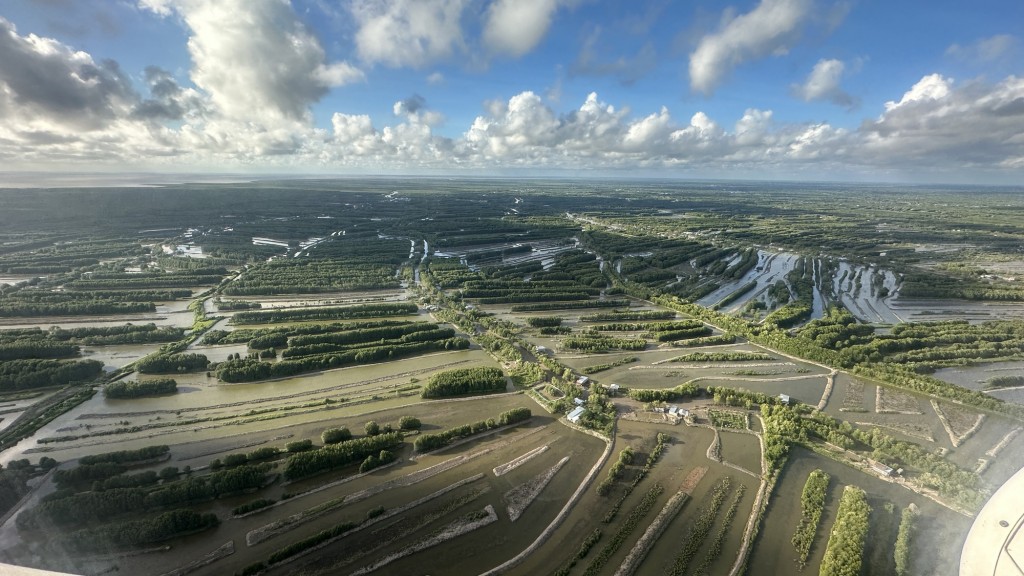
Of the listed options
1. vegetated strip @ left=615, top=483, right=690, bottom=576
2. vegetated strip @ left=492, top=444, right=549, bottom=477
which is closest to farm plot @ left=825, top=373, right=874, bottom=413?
vegetated strip @ left=615, top=483, right=690, bottom=576

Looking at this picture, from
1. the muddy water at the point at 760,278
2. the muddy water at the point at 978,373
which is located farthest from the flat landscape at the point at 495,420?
the muddy water at the point at 760,278

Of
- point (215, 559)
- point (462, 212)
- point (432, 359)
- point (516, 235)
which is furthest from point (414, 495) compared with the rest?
point (462, 212)

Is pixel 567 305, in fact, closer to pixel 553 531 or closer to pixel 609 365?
pixel 609 365

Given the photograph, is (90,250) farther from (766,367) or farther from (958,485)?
(958,485)

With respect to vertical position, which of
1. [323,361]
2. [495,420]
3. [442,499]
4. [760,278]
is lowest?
[442,499]

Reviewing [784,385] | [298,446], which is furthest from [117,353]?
[784,385]

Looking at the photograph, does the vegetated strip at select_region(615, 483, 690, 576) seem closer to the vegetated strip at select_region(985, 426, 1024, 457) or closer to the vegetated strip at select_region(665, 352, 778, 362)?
the vegetated strip at select_region(665, 352, 778, 362)
